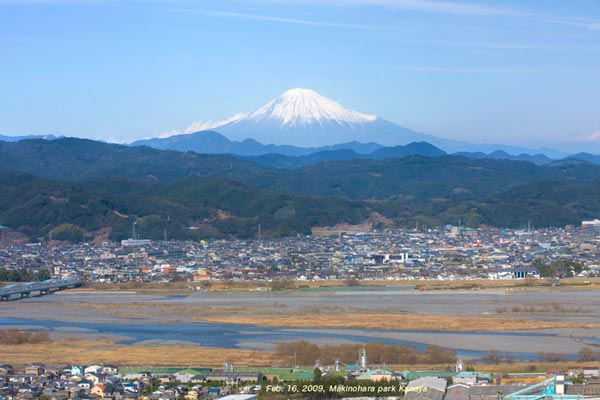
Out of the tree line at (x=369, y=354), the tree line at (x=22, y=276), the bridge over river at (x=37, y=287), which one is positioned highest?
the tree line at (x=22, y=276)

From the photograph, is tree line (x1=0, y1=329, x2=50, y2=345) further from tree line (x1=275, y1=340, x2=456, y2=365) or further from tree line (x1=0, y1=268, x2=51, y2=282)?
tree line (x1=0, y1=268, x2=51, y2=282)

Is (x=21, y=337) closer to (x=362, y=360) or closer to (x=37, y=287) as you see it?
(x=362, y=360)

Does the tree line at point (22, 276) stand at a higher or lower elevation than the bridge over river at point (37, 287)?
higher

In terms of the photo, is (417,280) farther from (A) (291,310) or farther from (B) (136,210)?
(B) (136,210)

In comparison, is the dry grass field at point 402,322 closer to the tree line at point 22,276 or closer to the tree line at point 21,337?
the tree line at point 21,337

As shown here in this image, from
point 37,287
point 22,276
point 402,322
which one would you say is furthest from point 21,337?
point 22,276

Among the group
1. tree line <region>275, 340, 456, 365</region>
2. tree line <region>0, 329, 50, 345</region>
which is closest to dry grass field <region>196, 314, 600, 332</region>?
tree line <region>275, 340, 456, 365</region>

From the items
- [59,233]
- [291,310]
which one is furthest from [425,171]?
[291,310]

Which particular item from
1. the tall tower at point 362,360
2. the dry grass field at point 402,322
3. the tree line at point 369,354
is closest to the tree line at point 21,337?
the dry grass field at point 402,322
